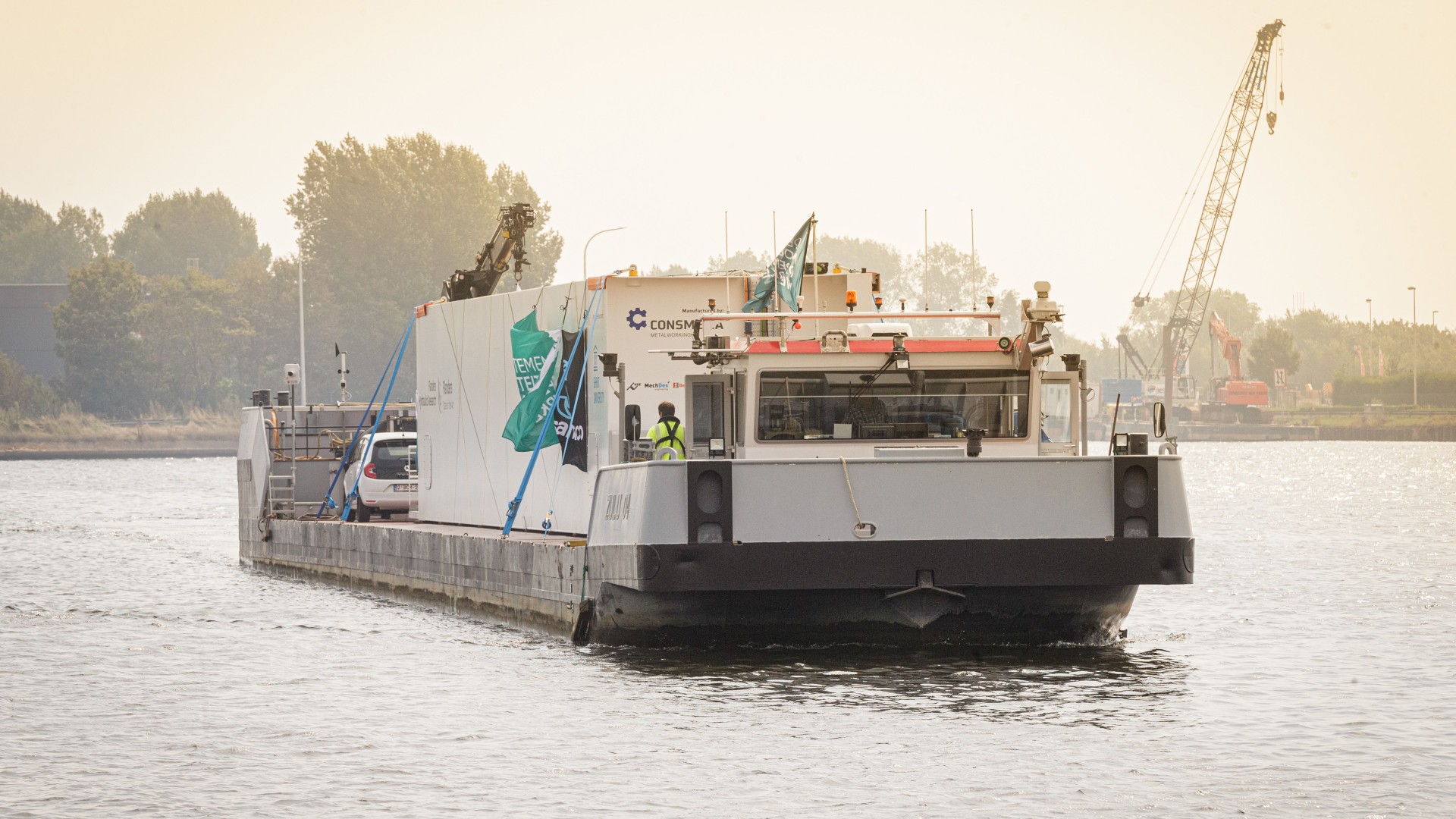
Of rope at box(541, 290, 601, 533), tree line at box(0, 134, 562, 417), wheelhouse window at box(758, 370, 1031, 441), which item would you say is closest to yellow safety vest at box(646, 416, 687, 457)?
wheelhouse window at box(758, 370, 1031, 441)

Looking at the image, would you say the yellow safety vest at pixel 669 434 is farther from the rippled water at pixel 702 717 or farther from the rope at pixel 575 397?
the rope at pixel 575 397

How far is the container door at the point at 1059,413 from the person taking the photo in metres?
17.7

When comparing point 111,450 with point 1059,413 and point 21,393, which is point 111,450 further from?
point 1059,413

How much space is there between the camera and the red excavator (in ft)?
595

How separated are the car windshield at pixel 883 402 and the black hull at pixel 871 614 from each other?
5.09 ft

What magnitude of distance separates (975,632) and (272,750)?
6.08 m

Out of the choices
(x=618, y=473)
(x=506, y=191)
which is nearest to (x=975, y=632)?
(x=618, y=473)

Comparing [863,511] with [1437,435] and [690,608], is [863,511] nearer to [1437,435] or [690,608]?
[690,608]

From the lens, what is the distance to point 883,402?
17.5 metres

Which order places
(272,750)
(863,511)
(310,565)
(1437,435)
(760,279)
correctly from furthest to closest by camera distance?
(1437,435) → (310,565) → (760,279) → (863,511) → (272,750)

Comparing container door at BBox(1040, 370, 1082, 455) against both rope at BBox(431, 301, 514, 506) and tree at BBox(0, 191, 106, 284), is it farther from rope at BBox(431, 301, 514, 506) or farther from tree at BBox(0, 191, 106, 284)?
tree at BBox(0, 191, 106, 284)

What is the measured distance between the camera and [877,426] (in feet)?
57.6

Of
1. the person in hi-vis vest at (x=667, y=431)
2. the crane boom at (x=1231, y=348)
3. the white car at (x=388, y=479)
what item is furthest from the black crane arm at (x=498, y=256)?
the crane boom at (x=1231, y=348)

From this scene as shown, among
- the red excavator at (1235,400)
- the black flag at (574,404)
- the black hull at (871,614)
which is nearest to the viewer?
the black hull at (871,614)
